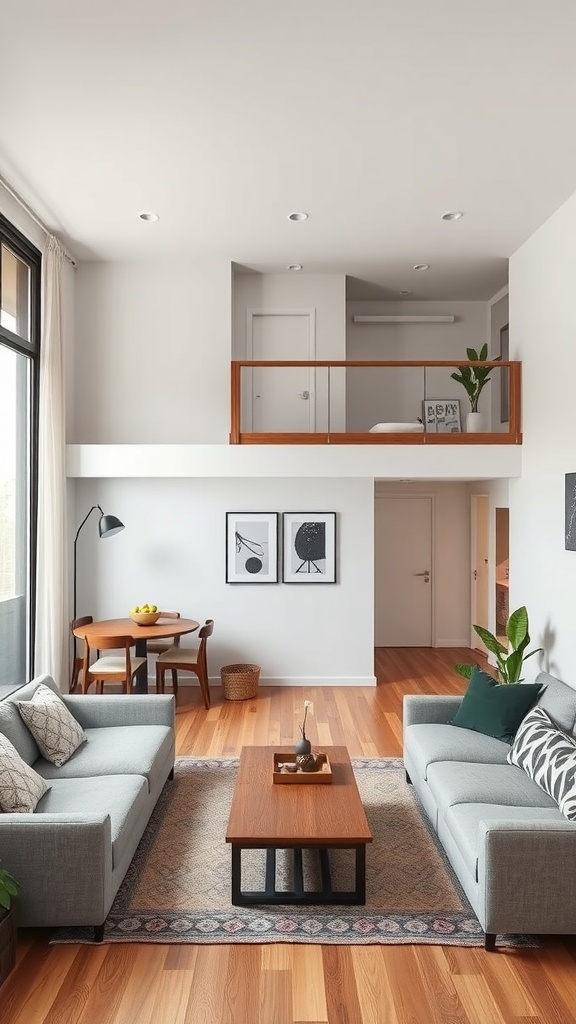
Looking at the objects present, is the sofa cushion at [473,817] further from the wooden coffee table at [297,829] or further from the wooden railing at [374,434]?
the wooden railing at [374,434]

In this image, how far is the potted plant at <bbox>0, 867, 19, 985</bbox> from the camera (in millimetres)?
2793

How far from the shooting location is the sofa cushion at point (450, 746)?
4.18 meters

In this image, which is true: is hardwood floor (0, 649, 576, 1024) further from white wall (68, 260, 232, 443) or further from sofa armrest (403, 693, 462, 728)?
white wall (68, 260, 232, 443)

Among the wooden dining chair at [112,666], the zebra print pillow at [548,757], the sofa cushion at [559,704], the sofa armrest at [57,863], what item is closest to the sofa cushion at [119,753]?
the sofa armrest at [57,863]

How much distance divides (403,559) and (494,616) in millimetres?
1412

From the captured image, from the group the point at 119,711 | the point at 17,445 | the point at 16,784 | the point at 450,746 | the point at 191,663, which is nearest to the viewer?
the point at 16,784

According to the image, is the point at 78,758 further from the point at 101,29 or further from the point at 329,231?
the point at 329,231

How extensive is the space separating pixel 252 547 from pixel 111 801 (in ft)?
13.6

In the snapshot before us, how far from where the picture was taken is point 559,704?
4.36 m

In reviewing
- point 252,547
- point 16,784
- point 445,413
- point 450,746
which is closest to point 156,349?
point 252,547

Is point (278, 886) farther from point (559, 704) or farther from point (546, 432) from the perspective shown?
point (546, 432)

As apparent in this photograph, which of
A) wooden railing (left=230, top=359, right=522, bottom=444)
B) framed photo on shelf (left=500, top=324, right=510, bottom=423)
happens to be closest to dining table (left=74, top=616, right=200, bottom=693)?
wooden railing (left=230, top=359, right=522, bottom=444)

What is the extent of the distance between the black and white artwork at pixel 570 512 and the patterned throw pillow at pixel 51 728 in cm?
359

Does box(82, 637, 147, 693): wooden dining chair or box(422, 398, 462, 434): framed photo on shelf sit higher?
box(422, 398, 462, 434): framed photo on shelf
